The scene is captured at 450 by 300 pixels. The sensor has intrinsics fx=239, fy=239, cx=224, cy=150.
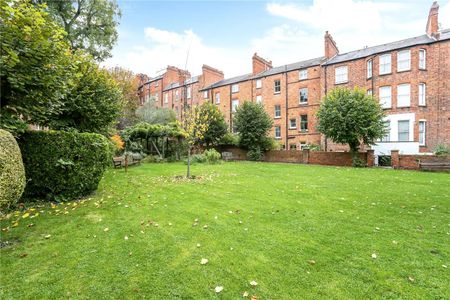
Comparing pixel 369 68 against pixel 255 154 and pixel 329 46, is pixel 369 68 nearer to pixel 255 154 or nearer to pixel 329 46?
pixel 329 46

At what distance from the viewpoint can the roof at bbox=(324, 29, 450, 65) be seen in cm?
2028

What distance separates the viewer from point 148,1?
10.9 m

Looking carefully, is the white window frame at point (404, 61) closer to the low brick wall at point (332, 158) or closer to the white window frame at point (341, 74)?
the white window frame at point (341, 74)

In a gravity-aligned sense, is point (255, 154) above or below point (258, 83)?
below

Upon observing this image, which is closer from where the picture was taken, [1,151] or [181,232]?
[1,151]

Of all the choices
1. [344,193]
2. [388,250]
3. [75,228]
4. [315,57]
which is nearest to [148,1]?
[75,228]

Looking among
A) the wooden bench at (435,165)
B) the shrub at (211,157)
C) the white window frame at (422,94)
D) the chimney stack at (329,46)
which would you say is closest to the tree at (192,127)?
the shrub at (211,157)

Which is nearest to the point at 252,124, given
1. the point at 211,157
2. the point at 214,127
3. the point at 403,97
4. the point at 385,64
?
the point at 214,127

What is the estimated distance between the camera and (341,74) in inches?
959

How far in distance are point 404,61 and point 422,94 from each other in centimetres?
325

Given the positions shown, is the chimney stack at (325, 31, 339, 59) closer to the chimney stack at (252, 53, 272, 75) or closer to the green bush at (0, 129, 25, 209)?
the chimney stack at (252, 53, 272, 75)

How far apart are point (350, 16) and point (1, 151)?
13899 millimetres

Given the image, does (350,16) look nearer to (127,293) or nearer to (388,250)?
(388,250)

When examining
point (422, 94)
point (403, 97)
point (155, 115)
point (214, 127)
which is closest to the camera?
point (422, 94)
